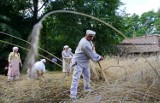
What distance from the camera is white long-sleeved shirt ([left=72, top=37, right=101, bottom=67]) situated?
23.4 ft

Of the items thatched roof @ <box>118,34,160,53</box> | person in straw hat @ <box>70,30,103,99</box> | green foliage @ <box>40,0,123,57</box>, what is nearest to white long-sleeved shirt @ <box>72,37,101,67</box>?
person in straw hat @ <box>70,30,103,99</box>

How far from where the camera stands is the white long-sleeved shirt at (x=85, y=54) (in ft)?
23.4

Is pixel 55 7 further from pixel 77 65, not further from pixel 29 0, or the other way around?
pixel 77 65

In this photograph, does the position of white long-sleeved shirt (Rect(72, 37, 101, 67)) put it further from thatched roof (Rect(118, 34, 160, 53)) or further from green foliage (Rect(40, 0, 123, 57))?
green foliage (Rect(40, 0, 123, 57))

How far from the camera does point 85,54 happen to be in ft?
24.1

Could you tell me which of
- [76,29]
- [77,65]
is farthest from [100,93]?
[76,29]

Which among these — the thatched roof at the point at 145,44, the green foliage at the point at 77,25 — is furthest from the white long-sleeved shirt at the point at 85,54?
the green foliage at the point at 77,25

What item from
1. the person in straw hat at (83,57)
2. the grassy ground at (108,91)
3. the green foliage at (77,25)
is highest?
the green foliage at (77,25)

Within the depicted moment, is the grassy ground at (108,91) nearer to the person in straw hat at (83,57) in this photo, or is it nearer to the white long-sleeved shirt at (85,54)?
the person in straw hat at (83,57)

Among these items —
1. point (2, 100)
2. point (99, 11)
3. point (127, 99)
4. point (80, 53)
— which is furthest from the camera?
point (99, 11)

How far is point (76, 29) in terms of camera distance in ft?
84.9

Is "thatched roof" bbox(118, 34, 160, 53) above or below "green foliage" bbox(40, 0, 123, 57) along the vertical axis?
below

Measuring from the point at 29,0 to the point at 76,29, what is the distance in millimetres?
3929

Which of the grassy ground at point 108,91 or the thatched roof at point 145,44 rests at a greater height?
the thatched roof at point 145,44
